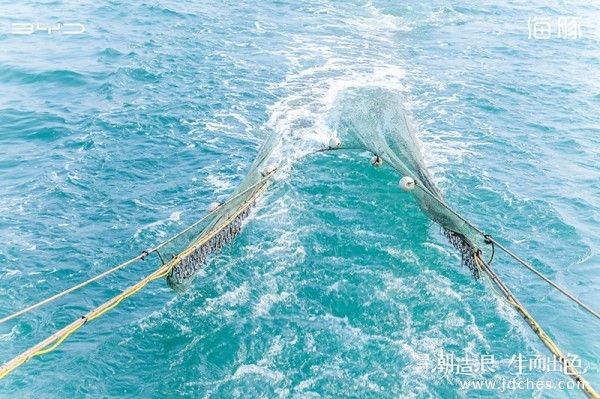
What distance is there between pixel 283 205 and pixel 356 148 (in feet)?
12.9

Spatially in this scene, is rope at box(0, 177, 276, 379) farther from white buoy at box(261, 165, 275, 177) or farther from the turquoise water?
the turquoise water

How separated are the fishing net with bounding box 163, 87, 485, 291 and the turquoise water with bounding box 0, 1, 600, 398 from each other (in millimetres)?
1075

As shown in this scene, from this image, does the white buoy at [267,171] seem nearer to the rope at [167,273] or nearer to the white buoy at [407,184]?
the rope at [167,273]

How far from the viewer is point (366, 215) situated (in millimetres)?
18219

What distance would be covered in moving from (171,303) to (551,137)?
20.9m

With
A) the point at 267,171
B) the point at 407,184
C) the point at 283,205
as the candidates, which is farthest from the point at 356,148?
the point at 267,171

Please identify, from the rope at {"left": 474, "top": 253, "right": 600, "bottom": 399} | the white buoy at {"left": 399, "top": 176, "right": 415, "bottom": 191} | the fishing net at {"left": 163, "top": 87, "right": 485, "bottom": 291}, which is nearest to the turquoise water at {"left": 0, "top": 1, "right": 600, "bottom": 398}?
the fishing net at {"left": 163, "top": 87, "right": 485, "bottom": 291}

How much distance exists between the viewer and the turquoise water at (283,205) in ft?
43.4

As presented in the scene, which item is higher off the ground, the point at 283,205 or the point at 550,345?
the point at 550,345

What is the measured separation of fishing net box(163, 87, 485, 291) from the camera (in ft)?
44.0

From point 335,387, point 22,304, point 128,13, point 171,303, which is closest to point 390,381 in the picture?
point 335,387

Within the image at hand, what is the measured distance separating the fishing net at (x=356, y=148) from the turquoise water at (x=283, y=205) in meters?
1.08

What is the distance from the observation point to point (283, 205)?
18703 millimetres

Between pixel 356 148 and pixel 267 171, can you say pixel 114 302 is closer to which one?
pixel 267 171
